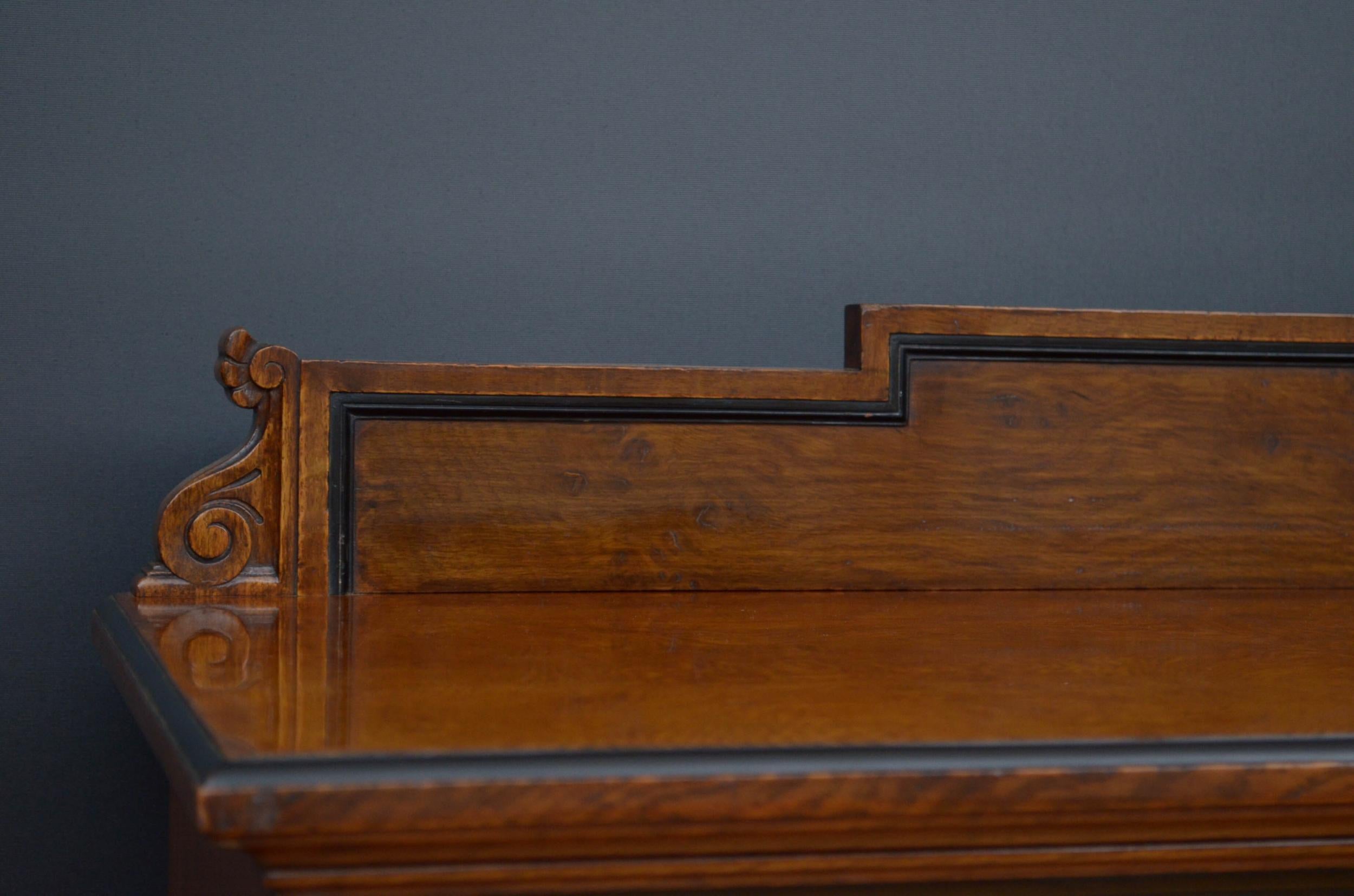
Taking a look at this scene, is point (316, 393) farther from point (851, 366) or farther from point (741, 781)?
point (741, 781)

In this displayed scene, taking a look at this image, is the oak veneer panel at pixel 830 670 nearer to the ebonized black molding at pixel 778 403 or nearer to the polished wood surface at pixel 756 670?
the polished wood surface at pixel 756 670

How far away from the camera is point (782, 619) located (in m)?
0.96

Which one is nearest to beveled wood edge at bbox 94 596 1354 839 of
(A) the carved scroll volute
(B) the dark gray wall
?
(A) the carved scroll volute

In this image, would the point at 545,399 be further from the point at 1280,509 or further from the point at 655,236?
the point at 1280,509

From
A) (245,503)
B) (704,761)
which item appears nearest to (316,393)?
(245,503)

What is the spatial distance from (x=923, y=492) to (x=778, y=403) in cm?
15

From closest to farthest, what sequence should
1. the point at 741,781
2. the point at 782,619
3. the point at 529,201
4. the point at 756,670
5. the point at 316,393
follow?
the point at 741,781 → the point at 756,670 → the point at 782,619 → the point at 316,393 → the point at 529,201

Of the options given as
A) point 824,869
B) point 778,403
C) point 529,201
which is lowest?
point 824,869

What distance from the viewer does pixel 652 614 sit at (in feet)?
3.21

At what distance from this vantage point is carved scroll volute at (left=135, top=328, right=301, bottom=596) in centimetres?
103

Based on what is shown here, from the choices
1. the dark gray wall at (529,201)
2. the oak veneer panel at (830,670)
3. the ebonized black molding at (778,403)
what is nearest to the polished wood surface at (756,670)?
the oak veneer panel at (830,670)

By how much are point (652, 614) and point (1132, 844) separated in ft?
1.56

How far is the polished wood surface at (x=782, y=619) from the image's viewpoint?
1.65 ft

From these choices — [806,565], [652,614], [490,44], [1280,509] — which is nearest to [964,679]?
[652,614]
